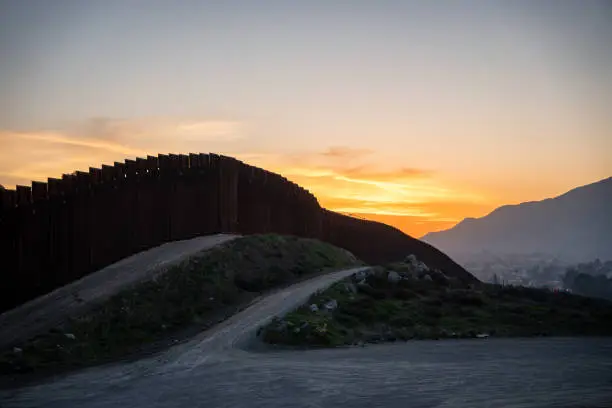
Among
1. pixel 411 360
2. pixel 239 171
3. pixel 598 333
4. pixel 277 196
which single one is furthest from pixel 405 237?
pixel 411 360

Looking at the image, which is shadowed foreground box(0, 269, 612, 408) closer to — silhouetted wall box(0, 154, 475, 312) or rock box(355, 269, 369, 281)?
rock box(355, 269, 369, 281)

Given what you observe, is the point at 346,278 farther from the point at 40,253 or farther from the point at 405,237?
the point at 405,237

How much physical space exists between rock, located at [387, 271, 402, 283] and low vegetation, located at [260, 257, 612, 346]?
3cm

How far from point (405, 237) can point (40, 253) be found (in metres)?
18.9

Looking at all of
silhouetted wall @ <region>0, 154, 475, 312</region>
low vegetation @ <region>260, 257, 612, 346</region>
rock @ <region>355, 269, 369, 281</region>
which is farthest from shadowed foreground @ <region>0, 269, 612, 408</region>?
silhouetted wall @ <region>0, 154, 475, 312</region>

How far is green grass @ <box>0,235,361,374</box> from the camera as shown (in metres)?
13.4

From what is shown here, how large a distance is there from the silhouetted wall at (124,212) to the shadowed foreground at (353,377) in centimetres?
753

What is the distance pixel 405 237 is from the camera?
1293 inches

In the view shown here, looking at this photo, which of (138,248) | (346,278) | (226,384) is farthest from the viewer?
(138,248)

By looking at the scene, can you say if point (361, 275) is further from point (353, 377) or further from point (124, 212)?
point (353, 377)

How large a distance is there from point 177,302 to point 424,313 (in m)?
6.33

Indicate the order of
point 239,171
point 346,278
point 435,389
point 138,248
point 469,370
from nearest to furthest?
point 435,389 → point 469,370 → point 346,278 → point 138,248 → point 239,171

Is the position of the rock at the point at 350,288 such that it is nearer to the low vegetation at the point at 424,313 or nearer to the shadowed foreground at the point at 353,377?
the low vegetation at the point at 424,313

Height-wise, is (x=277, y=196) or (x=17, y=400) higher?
(x=277, y=196)
